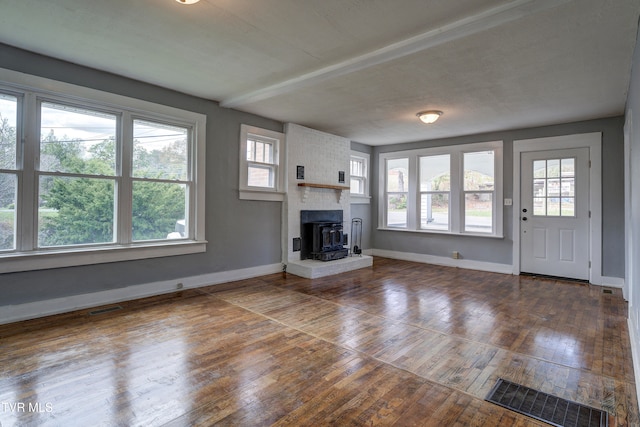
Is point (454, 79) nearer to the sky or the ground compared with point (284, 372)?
nearer to the sky

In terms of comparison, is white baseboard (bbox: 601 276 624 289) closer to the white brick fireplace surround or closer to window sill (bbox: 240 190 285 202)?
the white brick fireplace surround

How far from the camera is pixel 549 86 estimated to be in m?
3.73

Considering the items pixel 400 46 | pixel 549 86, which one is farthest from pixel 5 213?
pixel 549 86

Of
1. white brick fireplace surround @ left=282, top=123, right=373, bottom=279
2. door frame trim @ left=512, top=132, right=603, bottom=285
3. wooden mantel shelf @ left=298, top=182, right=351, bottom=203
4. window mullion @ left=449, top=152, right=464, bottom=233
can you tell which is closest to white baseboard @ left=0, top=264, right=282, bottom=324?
white brick fireplace surround @ left=282, top=123, right=373, bottom=279

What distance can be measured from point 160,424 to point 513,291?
4.55 meters

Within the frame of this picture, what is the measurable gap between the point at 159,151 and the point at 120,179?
2.07ft

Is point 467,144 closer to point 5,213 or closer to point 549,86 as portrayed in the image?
point 549,86

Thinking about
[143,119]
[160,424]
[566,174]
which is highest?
[143,119]

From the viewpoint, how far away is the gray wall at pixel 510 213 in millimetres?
4816

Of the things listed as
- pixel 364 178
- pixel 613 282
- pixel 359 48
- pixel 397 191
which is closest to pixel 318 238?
pixel 364 178

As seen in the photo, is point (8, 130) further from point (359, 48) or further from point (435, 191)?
point (435, 191)

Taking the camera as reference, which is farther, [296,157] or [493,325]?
[296,157]

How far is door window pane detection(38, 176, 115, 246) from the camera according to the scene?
3389 mm

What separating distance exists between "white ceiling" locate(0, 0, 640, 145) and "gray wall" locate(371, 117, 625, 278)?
0.51 m
